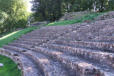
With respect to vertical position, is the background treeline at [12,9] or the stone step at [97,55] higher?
the background treeline at [12,9]

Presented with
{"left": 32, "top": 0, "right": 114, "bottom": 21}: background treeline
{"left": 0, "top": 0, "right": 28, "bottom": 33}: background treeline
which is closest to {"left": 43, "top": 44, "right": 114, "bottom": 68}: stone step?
{"left": 32, "top": 0, "right": 114, "bottom": 21}: background treeline

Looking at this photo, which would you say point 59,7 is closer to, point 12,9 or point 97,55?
point 12,9

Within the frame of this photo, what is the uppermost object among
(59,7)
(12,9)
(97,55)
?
(12,9)

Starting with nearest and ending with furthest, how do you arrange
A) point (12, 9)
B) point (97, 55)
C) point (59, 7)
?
point (97, 55) → point (59, 7) → point (12, 9)

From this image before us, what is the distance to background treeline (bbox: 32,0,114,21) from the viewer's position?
1914 cm

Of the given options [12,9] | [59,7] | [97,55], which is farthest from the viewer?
[12,9]

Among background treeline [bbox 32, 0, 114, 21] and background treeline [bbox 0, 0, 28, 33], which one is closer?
background treeline [bbox 32, 0, 114, 21]

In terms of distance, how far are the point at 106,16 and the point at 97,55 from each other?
657 centimetres

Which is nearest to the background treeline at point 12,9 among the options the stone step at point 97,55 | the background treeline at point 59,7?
the background treeline at point 59,7

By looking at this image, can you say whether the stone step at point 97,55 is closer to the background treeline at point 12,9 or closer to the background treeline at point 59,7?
the background treeline at point 59,7

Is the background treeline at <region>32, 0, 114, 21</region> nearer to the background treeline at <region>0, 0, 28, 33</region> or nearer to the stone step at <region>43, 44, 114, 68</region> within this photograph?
the background treeline at <region>0, 0, 28, 33</region>

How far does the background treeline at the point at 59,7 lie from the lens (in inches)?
754

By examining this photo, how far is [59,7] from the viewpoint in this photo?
22.4 metres

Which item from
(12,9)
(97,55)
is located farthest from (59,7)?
(97,55)
